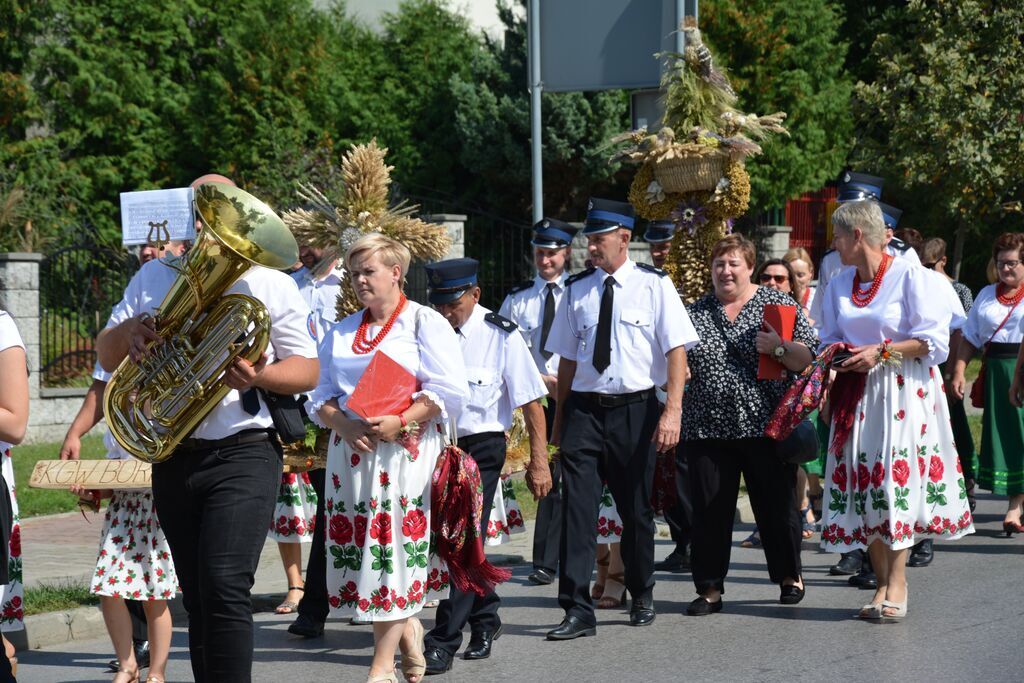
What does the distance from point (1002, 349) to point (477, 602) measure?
16.9 feet

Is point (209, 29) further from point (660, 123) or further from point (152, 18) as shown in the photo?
point (660, 123)

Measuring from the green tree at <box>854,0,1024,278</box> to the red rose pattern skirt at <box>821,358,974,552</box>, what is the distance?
15082 millimetres

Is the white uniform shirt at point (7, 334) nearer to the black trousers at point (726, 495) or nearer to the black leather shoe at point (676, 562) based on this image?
the black trousers at point (726, 495)

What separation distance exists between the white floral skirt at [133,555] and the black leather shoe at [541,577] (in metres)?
3.01

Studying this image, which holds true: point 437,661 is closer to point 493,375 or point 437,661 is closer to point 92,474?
point 493,375

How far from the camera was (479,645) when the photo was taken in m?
7.12

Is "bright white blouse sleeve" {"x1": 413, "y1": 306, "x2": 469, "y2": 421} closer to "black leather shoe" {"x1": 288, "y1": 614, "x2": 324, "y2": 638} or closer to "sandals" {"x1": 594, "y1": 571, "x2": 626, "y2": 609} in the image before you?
"black leather shoe" {"x1": 288, "y1": 614, "x2": 324, "y2": 638}

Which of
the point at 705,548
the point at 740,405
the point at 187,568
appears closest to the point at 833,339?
the point at 740,405

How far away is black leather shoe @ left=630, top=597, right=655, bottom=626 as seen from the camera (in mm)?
7707

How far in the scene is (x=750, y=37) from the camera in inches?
950

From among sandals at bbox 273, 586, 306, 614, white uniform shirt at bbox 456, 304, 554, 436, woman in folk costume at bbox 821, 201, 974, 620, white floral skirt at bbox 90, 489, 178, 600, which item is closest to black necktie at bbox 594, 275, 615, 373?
white uniform shirt at bbox 456, 304, 554, 436

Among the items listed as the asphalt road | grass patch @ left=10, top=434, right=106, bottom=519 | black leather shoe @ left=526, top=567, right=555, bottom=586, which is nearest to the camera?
the asphalt road

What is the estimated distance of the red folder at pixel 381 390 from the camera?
6.04 m

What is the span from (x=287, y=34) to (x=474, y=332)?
17.0 meters
